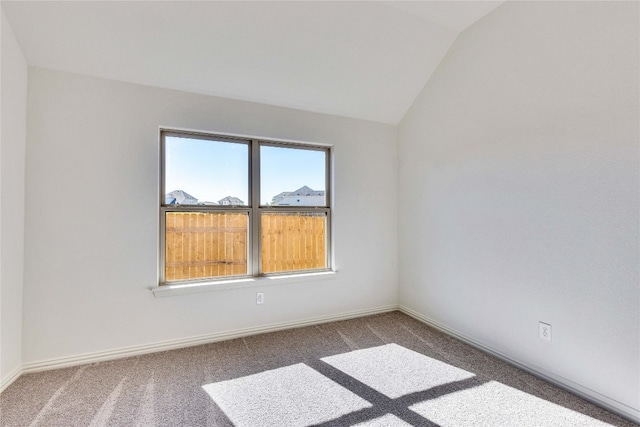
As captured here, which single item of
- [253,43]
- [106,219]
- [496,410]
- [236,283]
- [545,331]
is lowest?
[496,410]

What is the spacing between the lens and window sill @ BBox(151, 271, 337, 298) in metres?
2.51

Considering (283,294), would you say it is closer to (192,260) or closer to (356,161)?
(192,260)

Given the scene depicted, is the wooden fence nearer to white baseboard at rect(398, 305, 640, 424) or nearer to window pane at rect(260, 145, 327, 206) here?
window pane at rect(260, 145, 327, 206)

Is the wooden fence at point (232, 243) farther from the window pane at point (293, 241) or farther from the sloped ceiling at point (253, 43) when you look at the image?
the sloped ceiling at point (253, 43)

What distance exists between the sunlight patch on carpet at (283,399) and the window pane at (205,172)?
1567 millimetres

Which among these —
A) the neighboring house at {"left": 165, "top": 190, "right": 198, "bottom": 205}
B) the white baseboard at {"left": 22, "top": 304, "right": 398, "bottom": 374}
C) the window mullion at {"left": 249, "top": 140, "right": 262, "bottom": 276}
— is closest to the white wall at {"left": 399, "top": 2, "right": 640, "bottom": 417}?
the white baseboard at {"left": 22, "top": 304, "right": 398, "bottom": 374}

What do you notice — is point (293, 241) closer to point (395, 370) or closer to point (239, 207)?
point (239, 207)

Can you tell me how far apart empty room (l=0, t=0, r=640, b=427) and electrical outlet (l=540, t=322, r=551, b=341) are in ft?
0.05

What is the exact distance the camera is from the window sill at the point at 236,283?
2.51 meters

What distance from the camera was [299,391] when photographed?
195cm

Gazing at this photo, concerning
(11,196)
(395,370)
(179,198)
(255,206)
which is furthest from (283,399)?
(11,196)

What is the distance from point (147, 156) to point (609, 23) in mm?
3328

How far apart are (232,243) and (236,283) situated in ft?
1.28

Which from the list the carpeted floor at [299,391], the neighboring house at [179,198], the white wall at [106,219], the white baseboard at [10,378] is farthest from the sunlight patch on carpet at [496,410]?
the white baseboard at [10,378]
